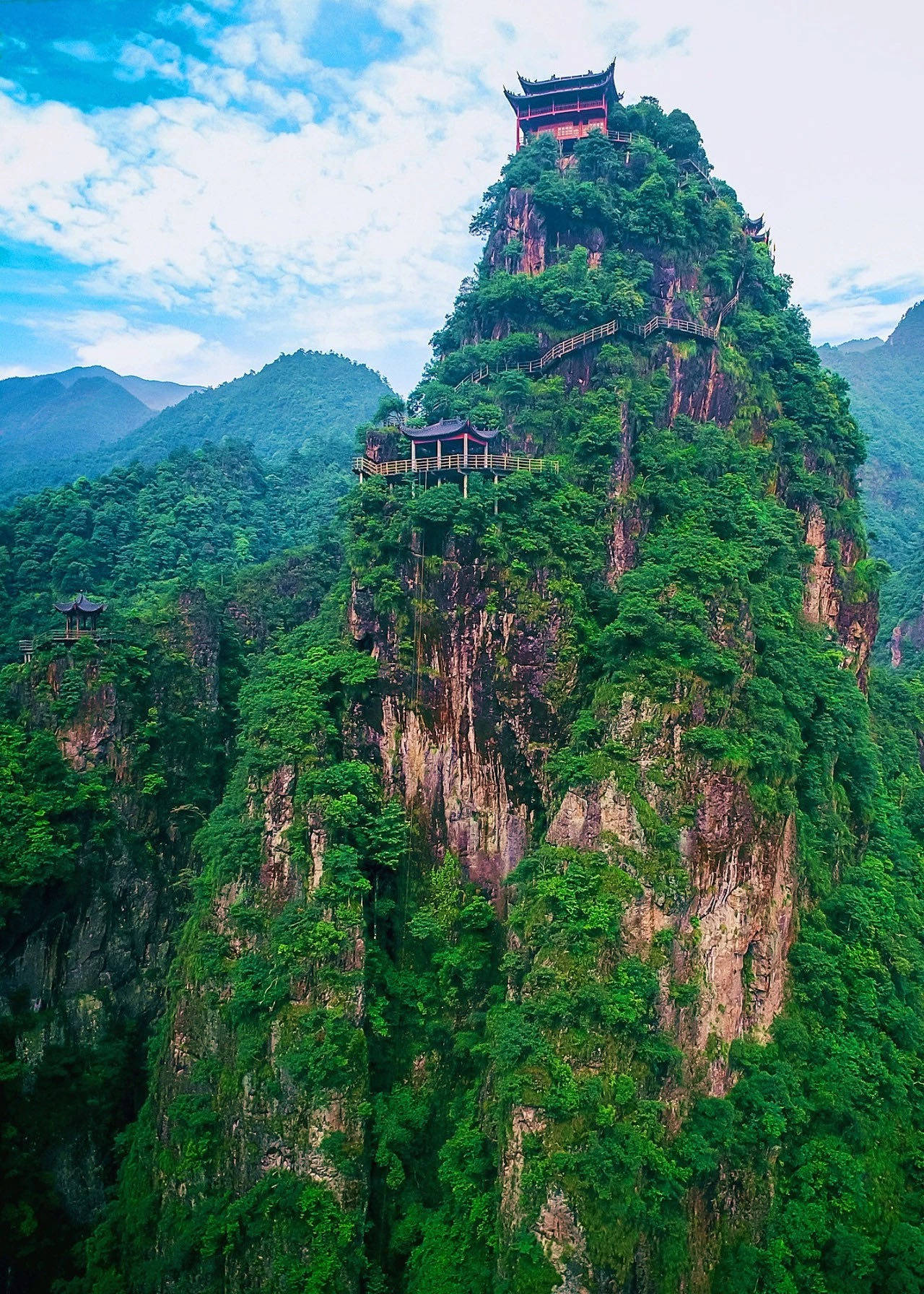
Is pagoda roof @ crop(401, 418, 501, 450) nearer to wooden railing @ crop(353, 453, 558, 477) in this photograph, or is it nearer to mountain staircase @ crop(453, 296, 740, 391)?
wooden railing @ crop(353, 453, 558, 477)

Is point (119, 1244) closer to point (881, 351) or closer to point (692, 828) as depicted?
point (692, 828)

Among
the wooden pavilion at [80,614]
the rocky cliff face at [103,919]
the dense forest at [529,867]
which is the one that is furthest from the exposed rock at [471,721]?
the wooden pavilion at [80,614]

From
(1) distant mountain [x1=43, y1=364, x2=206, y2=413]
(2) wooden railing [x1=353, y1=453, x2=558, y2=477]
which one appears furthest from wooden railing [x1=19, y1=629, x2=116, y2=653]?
(1) distant mountain [x1=43, y1=364, x2=206, y2=413]

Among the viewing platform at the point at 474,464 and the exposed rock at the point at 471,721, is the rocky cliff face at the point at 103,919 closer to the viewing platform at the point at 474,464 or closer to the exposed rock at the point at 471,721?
the exposed rock at the point at 471,721

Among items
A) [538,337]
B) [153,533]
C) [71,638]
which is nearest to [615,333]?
[538,337]

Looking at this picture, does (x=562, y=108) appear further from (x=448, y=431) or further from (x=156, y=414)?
(x=156, y=414)

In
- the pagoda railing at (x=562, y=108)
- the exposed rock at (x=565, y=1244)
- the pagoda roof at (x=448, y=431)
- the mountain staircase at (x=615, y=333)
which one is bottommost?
the exposed rock at (x=565, y=1244)
